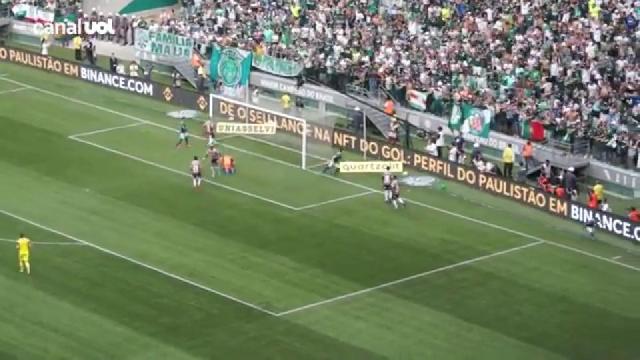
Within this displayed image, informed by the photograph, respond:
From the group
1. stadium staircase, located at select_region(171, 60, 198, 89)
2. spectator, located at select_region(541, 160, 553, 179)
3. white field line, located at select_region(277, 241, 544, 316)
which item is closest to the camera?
white field line, located at select_region(277, 241, 544, 316)

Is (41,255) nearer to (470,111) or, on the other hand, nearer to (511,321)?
(511,321)

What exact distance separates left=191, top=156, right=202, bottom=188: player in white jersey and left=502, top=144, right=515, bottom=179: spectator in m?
12.1

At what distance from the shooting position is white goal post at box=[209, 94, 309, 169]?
6892cm

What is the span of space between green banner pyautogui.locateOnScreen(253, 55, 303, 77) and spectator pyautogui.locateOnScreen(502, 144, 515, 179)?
14.5m

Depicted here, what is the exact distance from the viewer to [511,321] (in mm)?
51125

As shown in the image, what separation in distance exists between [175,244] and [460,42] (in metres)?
23.5

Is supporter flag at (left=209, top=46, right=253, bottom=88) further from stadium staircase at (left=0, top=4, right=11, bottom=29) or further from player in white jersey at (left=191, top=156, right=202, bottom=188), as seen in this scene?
stadium staircase at (left=0, top=4, right=11, bottom=29)

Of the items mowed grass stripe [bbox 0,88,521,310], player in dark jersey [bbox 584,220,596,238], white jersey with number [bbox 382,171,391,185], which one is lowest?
mowed grass stripe [bbox 0,88,521,310]

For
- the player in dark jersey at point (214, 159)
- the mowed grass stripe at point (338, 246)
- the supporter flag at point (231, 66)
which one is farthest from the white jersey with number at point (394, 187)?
the supporter flag at point (231, 66)

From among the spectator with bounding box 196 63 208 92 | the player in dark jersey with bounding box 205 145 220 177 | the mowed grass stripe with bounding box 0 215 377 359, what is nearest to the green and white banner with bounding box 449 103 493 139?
the player in dark jersey with bounding box 205 145 220 177

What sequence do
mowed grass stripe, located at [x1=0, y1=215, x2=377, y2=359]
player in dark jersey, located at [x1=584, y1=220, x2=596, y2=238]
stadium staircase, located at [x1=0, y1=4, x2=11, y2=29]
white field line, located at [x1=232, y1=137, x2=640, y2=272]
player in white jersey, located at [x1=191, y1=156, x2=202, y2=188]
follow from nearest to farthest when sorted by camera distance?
mowed grass stripe, located at [x1=0, y1=215, x2=377, y2=359]
white field line, located at [x1=232, y1=137, x2=640, y2=272]
player in dark jersey, located at [x1=584, y1=220, x2=596, y2=238]
player in white jersey, located at [x1=191, y1=156, x2=202, y2=188]
stadium staircase, located at [x1=0, y1=4, x2=11, y2=29]

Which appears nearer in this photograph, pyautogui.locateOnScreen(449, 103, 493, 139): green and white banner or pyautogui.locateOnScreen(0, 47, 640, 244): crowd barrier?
pyautogui.locateOnScreen(0, 47, 640, 244): crowd barrier

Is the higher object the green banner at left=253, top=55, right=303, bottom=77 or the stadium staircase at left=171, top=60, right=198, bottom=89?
the green banner at left=253, top=55, right=303, bottom=77

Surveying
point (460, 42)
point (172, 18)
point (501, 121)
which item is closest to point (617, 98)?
point (501, 121)
